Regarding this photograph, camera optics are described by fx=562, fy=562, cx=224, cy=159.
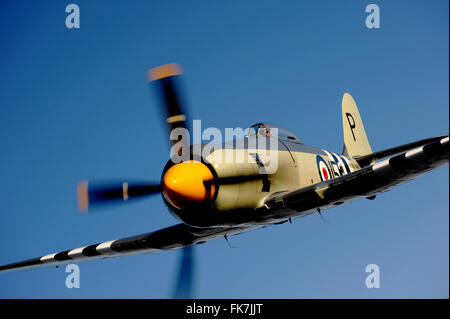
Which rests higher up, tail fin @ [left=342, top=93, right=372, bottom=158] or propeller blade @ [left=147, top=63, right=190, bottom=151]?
tail fin @ [left=342, top=93, right=372, bottom=158]

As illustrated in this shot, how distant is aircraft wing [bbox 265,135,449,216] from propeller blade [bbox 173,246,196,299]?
2.87 meters

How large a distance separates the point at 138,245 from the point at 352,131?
29.6 ft

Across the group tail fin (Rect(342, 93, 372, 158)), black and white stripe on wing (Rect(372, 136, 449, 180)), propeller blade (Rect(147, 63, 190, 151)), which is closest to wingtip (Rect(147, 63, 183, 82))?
propeller blade (Rect(147, 63, 190, 151))

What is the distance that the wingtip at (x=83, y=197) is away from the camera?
1124 cm

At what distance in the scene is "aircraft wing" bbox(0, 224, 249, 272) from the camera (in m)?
13.1

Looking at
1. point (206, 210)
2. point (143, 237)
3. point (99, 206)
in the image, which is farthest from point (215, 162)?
point (143, 237)

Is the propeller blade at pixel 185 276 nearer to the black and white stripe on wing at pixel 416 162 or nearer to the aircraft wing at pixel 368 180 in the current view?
the aircraft wing at pixel 368 180

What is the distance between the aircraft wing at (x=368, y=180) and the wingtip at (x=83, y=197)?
364cm

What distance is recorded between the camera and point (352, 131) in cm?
1927

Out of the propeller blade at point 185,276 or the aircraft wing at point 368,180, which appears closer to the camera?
the aircraft wing at point 368,180

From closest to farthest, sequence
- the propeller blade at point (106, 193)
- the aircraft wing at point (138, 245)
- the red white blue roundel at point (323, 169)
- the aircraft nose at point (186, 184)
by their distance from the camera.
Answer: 1. the aircraft nose at point (186, 184)
2. the propeller blade at point (106, 193)
3. the aircraft wing at point (138, 245)
4. the red white blue roundel at point (323, 169)

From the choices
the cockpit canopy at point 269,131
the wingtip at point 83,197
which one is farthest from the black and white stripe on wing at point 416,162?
the wingtip at point 83,197

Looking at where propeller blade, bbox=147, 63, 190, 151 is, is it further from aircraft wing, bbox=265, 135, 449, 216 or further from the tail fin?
the tail fin

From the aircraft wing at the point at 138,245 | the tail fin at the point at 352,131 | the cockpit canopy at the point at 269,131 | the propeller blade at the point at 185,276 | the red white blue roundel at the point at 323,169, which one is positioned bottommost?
the propeller blade at the point at 185,276
